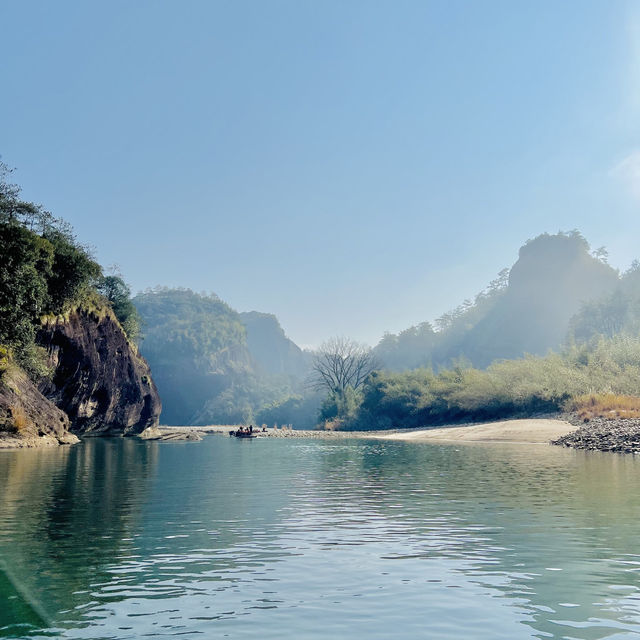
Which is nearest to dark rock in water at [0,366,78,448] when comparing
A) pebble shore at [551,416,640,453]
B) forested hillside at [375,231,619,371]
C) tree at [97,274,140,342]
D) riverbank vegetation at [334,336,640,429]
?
tree at [97,274,140,342]

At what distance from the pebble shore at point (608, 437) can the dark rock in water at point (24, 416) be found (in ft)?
113

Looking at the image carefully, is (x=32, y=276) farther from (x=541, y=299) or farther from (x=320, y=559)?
(x=541, y=299)

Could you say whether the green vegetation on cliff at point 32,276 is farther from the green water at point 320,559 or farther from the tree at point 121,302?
the green water at point 320,559

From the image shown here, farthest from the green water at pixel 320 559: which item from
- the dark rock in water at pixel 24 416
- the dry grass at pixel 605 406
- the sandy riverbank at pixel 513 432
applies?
the dry grass at pixel 605 406

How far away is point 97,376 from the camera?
56562mm

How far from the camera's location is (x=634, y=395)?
56.3 meters

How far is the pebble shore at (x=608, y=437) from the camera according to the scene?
115 ft

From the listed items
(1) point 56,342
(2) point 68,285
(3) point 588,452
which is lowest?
(3) point 588,452

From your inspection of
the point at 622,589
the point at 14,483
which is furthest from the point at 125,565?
the point at 14,483

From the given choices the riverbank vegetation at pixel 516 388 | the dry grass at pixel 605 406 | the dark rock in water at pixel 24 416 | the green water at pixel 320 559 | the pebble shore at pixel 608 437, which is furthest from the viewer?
the riverbank vegetation at pixel 516 388

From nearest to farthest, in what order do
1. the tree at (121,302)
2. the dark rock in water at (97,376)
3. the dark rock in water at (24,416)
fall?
1. the dark rock in water at (24,416)
2. the dark rock in water at (97,376)
3. the tree at (121,302)

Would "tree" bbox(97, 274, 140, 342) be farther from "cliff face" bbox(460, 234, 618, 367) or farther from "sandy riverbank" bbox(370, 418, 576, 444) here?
"cliff face" bbox(460, 234, 618, 367)

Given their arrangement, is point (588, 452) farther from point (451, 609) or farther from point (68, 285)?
point (68, 285)

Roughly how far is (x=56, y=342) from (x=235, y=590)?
44.9 m
